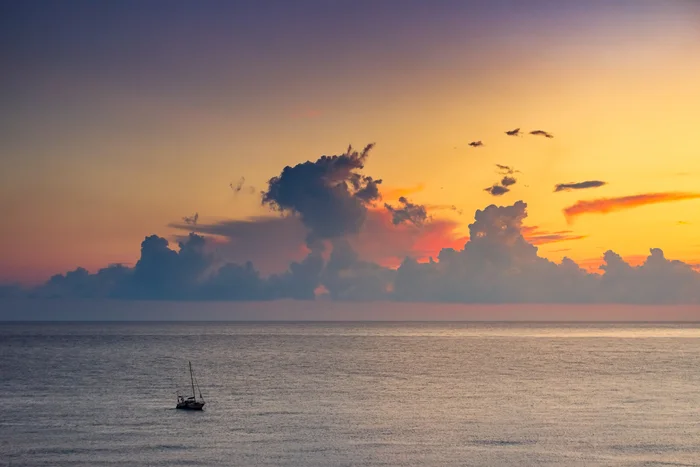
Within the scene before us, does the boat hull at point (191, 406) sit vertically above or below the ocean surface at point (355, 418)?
above

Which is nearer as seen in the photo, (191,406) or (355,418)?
(355,418)

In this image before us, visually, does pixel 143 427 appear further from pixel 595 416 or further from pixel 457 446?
pixel 595 416

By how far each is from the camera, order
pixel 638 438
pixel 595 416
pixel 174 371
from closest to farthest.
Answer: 1. pixel 638 438
2. pixel 595 416
3. pixel 174 371

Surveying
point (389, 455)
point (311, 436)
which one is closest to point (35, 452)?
point (311, 436)

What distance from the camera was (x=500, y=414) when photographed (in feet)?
330

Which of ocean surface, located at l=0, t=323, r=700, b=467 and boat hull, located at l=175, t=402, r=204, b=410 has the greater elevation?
boat hull, located at l=175, t=402, r=204, b=410

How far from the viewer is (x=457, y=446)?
80438 millimetres

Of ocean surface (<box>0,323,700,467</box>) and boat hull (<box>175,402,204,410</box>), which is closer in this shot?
ocean surface (<box>0,323,700,467</box>)

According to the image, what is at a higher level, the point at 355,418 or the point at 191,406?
the point at 191,406

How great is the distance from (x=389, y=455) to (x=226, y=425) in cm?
2605

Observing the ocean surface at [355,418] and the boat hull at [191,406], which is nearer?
the ocean surface at [355,418]

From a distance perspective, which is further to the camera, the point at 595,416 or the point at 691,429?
the point at 595,416

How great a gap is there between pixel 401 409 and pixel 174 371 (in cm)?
7809

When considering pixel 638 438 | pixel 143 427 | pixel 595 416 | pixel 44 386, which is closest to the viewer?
pixel 638 438
